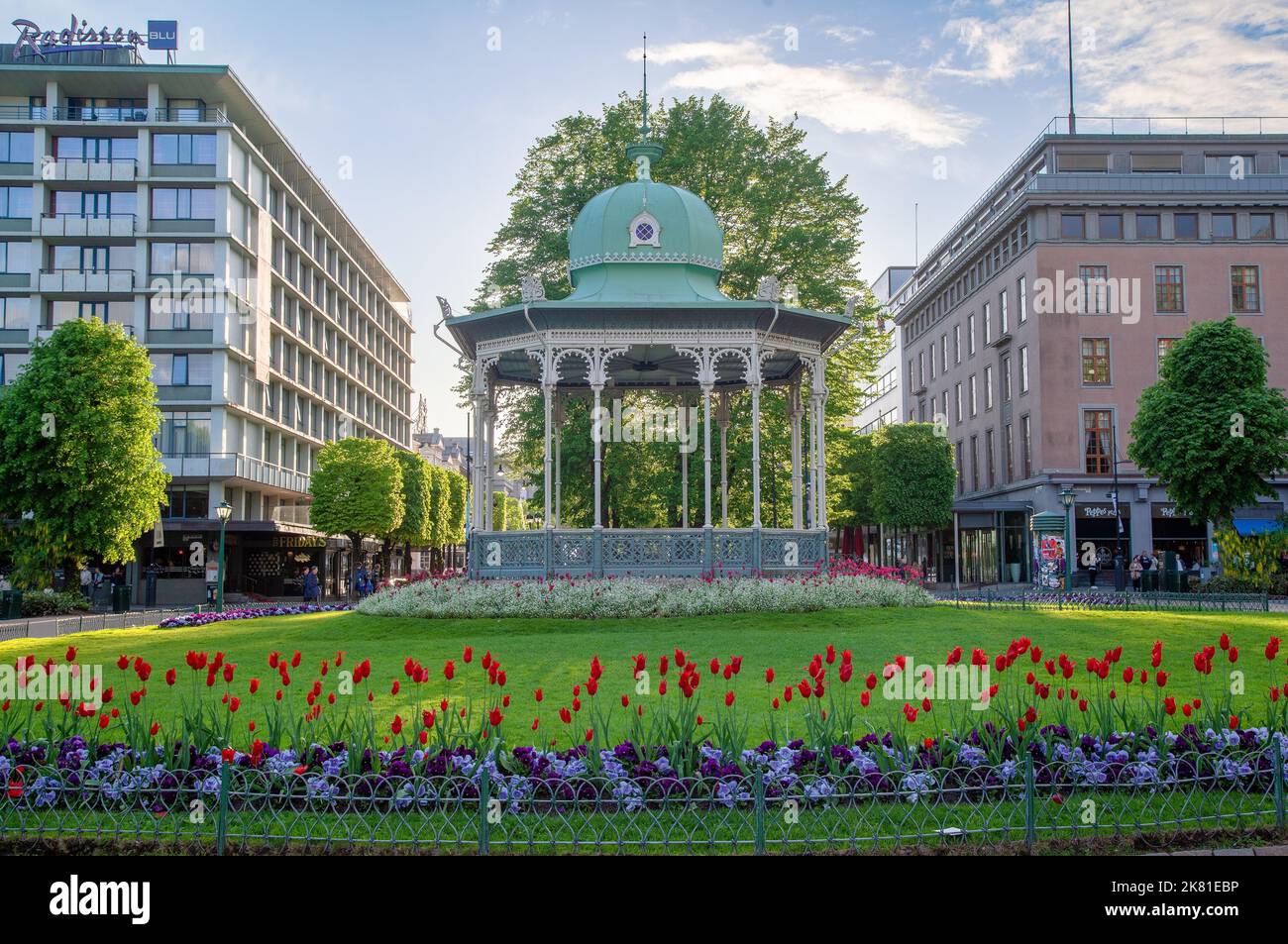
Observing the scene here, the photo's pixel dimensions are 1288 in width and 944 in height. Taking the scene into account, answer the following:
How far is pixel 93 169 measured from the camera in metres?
55.7

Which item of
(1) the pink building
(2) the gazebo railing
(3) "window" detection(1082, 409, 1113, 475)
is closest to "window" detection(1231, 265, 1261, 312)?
(1) the pink building

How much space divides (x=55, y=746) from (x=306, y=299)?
214 feet

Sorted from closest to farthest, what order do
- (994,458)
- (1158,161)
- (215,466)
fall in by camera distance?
1. (215,466)
2. (1158,161)
3. (994,458)

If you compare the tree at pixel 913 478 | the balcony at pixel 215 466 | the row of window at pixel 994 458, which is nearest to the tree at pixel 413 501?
the balcony at pixel 215 466

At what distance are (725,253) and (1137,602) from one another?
18808mm

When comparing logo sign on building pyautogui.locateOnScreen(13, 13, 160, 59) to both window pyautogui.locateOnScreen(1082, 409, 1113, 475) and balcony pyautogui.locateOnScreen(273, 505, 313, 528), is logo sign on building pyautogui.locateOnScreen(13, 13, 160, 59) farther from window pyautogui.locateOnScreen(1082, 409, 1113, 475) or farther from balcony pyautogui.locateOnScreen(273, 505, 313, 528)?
window pyautogui.locateOnScreen(1082, 409, 1113, 475)

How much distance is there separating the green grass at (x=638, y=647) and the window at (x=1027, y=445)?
3686 centimetres

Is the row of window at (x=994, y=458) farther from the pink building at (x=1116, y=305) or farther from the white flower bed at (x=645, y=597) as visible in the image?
the white flower bed at (x=645, y=597)

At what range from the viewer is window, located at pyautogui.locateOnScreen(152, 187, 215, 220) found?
56.2m

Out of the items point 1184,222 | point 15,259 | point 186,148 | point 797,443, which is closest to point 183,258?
point 186,148

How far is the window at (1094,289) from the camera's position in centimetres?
5791

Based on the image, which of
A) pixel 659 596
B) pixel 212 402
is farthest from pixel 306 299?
pixel 659 596

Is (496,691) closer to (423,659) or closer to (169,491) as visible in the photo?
(423,659)

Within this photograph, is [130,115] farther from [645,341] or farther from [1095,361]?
[1095,361]
